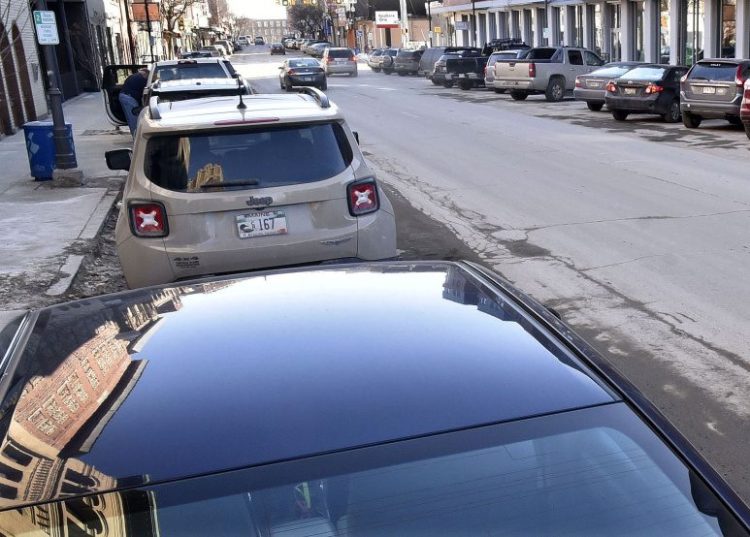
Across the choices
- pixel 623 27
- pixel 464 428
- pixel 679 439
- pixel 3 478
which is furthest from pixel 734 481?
pixel 623 27

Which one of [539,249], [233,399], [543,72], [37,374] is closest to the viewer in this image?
[233,399]

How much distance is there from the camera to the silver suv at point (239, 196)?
22.1 feet

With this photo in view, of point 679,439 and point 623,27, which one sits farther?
point 623,27

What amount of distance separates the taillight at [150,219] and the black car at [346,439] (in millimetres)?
4043

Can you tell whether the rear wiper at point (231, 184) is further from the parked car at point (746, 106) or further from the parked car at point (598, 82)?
the parked car at point (598, 82)

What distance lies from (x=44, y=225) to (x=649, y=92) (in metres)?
16.3

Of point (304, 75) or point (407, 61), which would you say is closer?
point (304, 75)

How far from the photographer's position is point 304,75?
1834 inches

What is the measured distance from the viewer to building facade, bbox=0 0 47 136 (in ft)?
81.5

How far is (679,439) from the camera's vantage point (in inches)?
92.4

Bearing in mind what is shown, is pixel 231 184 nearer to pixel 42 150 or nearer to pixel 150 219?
pixel 150 219

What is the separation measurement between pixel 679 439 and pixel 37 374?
67.2 inches

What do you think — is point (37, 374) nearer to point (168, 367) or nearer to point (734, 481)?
point (168, 367)

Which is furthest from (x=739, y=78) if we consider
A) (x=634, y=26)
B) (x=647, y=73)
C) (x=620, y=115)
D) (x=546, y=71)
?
(x=634, y=26)
